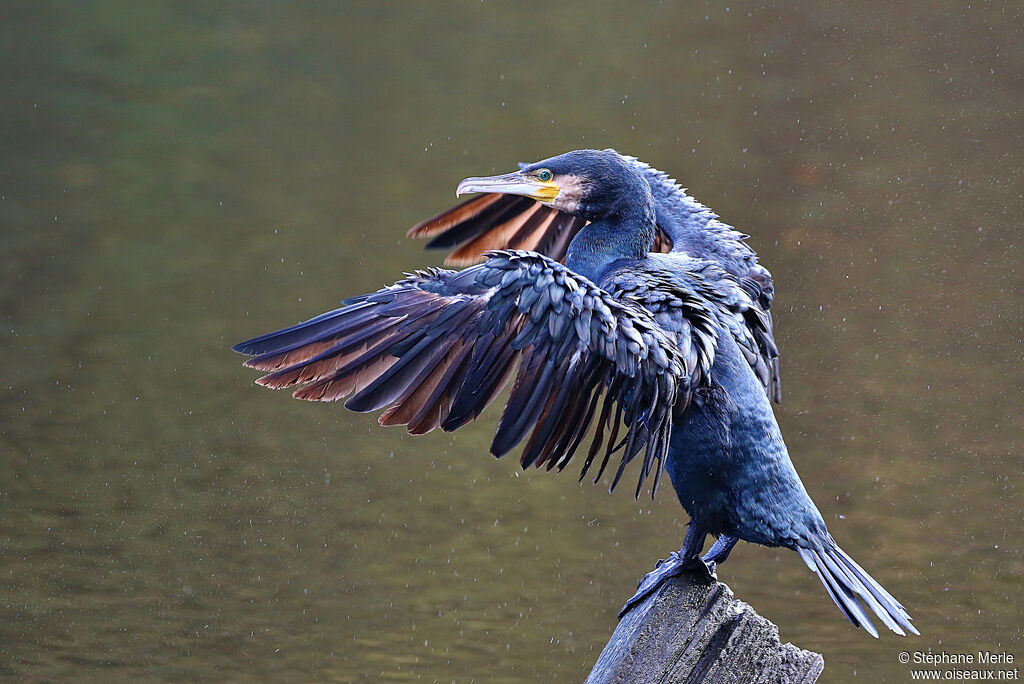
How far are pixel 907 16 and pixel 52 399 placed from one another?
30.7 ft

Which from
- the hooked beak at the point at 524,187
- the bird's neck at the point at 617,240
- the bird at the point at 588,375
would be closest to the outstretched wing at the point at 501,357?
the bird at the point at 588,375

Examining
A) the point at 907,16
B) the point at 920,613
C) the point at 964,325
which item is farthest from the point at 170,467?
the point at 907,16

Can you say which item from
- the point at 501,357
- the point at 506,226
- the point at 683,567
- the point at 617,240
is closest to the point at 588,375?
the point at 501,357

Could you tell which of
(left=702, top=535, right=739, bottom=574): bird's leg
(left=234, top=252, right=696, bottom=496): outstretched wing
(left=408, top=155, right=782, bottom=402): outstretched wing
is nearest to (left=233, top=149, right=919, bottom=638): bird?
(left=234, top=252, right=696, bottom=496): outstretched wing

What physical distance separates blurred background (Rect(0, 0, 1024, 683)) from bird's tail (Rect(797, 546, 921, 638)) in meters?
2.26

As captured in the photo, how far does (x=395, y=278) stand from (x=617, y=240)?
15.2 feet

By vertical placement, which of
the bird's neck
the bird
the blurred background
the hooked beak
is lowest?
the blurred background

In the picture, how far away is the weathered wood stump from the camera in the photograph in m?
3.12

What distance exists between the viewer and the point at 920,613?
5918 millimetres

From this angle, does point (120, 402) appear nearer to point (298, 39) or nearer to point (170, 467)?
point (170, 467)

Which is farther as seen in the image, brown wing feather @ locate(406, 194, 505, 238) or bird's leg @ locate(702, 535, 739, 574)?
brown wing feather @ locate(406, 194, 505, 238)

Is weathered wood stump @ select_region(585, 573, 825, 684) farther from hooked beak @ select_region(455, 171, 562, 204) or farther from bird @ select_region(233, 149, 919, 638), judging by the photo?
hooked beak @ select_region(455, 171, 562, 204)

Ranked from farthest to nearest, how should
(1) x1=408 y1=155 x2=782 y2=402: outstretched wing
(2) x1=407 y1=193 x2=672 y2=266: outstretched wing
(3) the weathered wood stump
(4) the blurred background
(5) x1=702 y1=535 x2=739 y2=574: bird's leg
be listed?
(4) the blurred background < (2) x1=407 y1=193 x2=672 y2=266: outstretched wing < (1) x1=408 y1=155 x2=782 y2=402: outstretched wing < (5) x1=702 y1=535 x2=739 y2=574: bird's leg < (3) the weathered wood stump

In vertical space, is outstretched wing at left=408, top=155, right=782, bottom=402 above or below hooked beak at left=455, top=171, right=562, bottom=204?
below
